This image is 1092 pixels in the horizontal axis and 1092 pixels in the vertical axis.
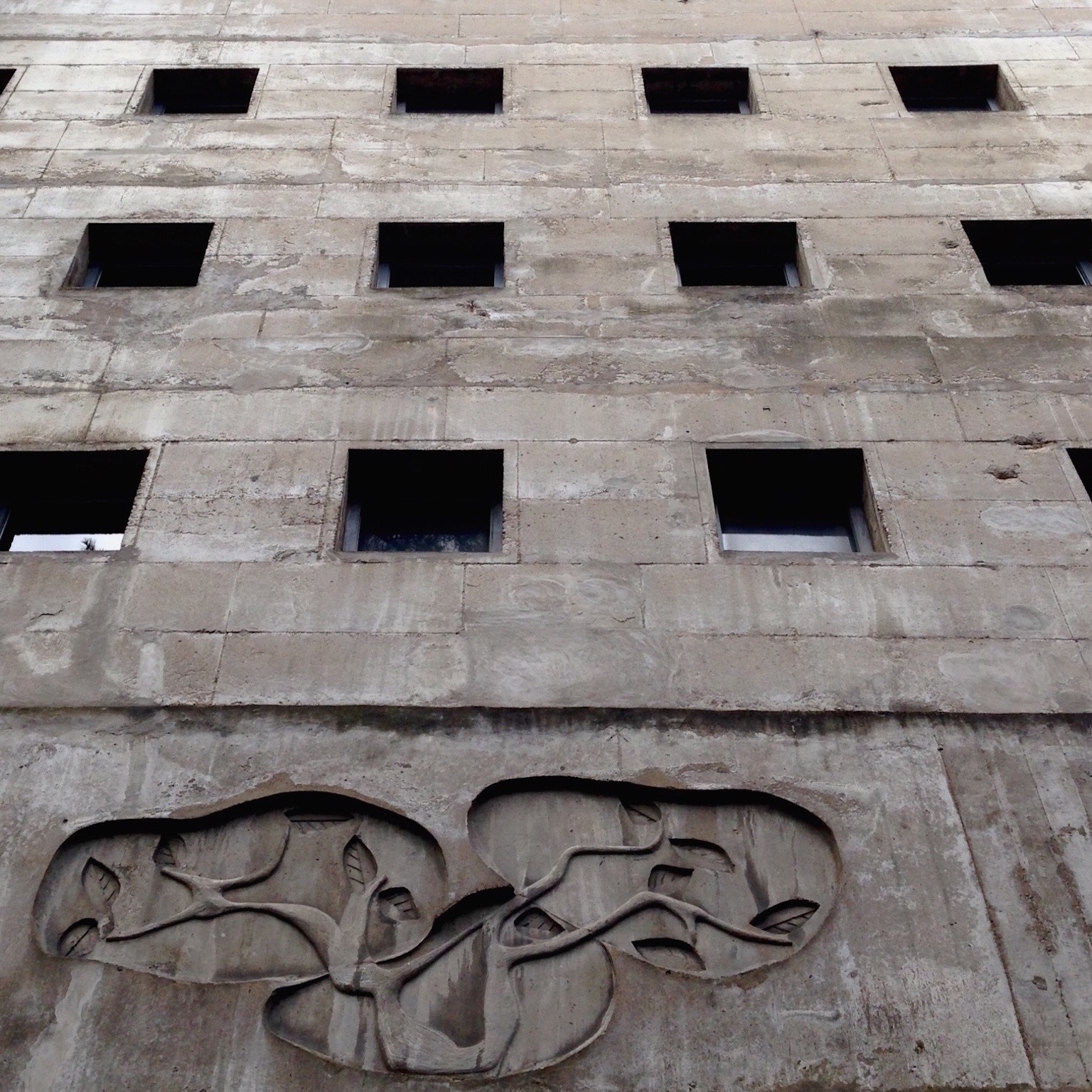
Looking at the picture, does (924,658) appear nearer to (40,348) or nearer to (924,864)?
(924,864)

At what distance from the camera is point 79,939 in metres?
6.44

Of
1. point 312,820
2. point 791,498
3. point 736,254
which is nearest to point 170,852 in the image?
point 312,820

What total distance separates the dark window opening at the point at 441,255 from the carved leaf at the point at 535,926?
684 centimetres

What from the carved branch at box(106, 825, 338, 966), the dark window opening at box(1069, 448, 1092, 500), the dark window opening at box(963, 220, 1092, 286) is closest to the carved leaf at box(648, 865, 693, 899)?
the carved branch at box(106, 825, 338, 966)

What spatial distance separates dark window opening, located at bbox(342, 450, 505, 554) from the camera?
9.11 meters

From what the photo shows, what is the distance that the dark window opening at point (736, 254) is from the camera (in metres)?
11.4

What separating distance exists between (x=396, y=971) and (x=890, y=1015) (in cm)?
280

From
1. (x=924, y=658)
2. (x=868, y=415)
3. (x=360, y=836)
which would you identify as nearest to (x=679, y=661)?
(x=924, y=658)

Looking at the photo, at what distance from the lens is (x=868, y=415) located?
368 inches

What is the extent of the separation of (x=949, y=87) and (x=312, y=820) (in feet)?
40.3

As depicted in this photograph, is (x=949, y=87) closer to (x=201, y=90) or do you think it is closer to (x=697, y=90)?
(x=697, y=90)

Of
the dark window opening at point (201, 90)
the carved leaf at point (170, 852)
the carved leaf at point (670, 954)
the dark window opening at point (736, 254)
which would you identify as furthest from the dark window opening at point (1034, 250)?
the carved leaf at point (170, 852)

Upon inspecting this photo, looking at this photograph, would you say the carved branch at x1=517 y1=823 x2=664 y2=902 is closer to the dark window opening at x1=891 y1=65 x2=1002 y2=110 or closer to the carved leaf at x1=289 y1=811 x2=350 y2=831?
the carved leaf at x1=289 y1=811 x2=350 y2=831

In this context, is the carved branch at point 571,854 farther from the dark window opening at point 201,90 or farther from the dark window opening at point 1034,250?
the dark window opening at point 201,90
